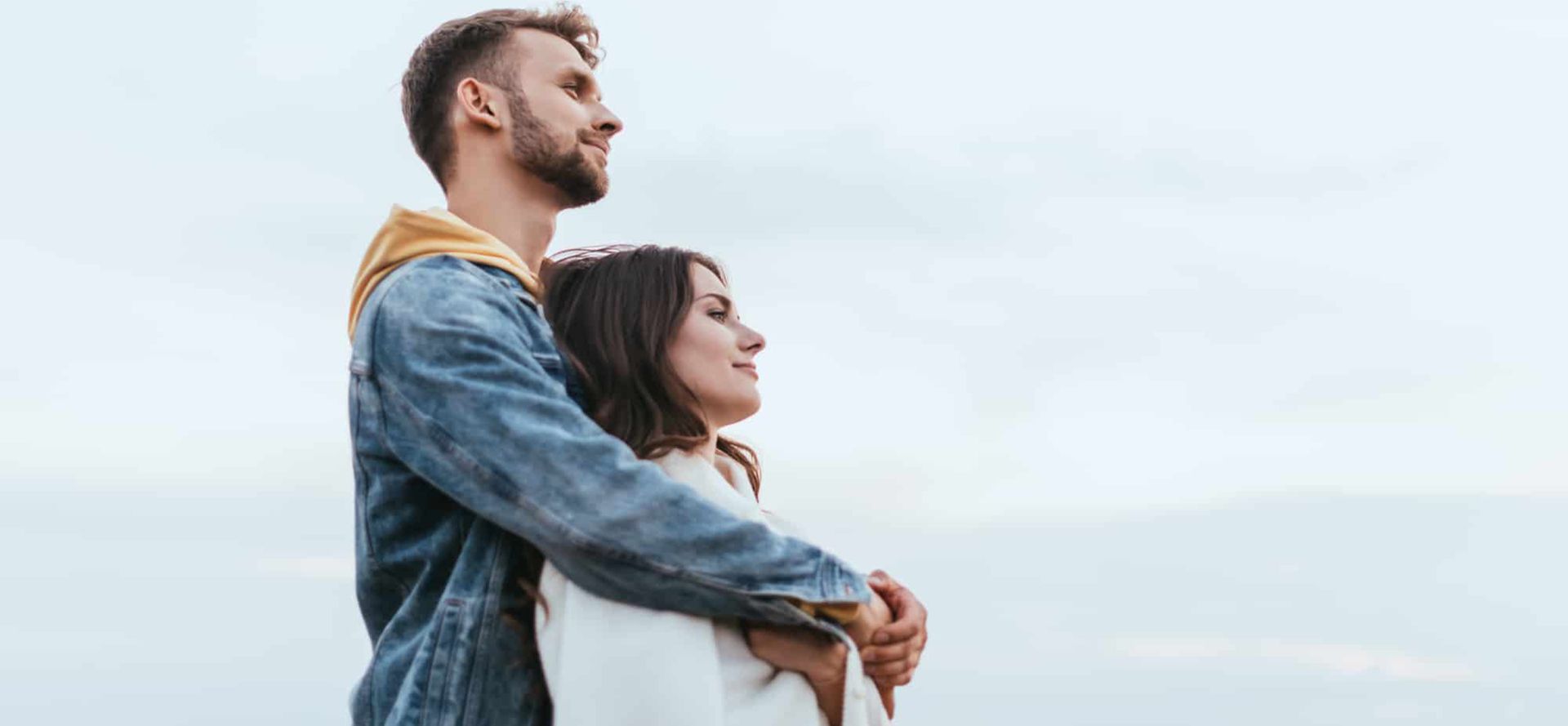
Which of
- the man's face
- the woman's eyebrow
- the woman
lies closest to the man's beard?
the man's face

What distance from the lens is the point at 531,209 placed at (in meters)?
4.18

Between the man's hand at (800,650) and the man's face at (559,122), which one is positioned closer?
the man's hand at (800,650)

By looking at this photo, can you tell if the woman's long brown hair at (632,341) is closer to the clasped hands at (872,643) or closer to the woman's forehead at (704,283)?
the woman's forehead at (704,283)

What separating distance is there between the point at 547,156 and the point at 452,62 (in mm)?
487

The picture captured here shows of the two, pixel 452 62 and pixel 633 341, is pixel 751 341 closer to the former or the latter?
pixel 633 341

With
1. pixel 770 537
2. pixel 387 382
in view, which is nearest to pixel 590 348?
pixel 387 382

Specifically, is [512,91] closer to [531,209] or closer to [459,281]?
[531,209]

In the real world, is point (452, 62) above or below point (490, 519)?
above

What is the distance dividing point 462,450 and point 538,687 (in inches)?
22.4

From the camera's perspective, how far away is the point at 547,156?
13.6 ft

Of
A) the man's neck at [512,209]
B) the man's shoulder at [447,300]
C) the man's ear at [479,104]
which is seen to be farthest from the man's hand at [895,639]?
the man's ear at [479,104]

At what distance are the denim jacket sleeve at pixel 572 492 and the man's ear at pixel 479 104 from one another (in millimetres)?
860

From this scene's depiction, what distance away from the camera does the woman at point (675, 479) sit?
10.8 feet

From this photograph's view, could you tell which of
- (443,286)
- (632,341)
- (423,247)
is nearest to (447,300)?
(443,286)
